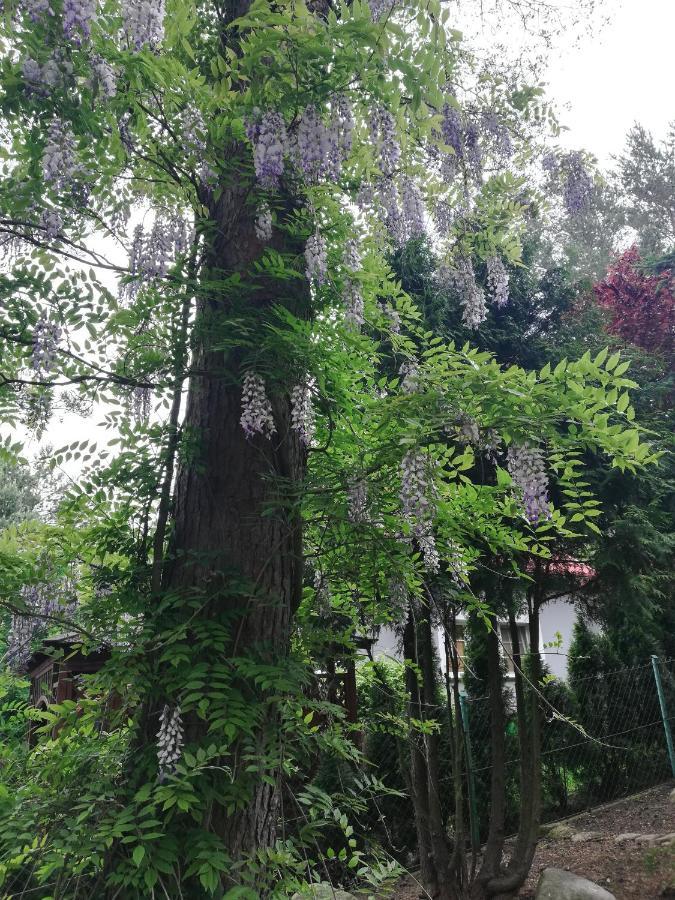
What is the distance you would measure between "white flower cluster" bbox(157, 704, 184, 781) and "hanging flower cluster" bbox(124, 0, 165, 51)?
2.67m

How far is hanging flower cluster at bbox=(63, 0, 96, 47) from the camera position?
281 cm

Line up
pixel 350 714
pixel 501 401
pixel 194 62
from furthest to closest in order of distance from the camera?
pixel 350 714
pixel 194 62
pixel 501 401

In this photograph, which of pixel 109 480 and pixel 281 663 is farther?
pixel 109 480

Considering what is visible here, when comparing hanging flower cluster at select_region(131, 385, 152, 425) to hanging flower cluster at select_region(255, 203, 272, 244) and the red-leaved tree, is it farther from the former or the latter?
the red-leaved tree

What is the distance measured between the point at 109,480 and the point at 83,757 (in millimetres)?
1181

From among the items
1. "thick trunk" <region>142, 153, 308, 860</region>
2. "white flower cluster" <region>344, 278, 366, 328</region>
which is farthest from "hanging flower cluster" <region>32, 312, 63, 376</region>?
"white flower cluster" <region>344, 278, 366, 328</region>

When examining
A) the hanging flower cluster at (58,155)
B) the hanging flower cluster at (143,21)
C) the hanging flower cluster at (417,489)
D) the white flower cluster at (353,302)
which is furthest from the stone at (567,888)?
the hanging flower cluster at (143,21)

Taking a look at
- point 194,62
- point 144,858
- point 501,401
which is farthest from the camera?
point 194,62

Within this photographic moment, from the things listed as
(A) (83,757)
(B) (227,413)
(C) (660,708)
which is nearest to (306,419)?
(B) (227,413)

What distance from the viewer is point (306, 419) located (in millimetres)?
3447

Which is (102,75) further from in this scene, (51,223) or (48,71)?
(51,223)

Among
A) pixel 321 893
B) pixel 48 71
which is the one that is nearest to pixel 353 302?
pixel 48 71

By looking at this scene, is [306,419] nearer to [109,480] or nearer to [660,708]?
[109,480]

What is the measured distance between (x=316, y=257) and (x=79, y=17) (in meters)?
1.33
